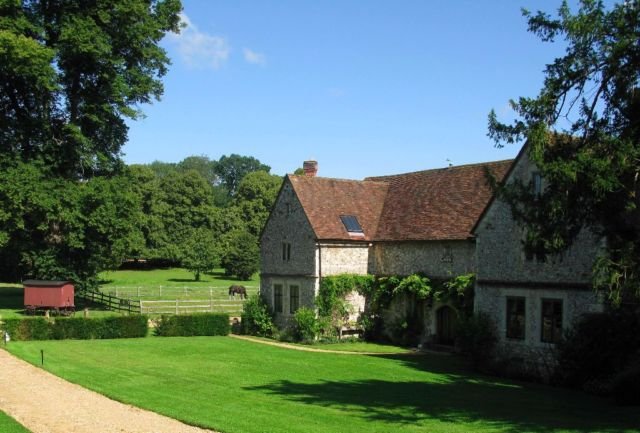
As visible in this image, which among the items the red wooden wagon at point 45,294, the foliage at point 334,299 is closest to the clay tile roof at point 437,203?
the foliage at point 334,299

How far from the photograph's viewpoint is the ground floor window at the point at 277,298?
1345 inches

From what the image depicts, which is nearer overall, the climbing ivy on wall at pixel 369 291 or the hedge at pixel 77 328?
the hedge at pixel 77 328

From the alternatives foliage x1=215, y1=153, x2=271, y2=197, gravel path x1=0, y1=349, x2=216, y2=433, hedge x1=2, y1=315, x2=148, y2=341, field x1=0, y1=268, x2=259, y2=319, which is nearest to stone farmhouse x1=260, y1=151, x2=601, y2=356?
hedge x1=2, y1=315, x2=148, y2=341

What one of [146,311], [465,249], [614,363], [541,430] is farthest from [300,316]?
[541,430]

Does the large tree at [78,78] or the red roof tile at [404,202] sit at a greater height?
the large tree at [78,78]

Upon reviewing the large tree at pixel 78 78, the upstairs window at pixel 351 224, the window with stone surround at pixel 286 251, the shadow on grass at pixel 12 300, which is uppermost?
the large tree at pixel 78 78

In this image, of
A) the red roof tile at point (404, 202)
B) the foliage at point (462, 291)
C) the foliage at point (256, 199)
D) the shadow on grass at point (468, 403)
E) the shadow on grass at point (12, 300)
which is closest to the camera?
the shadow on grass at point (468, 403)

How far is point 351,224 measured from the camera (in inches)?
1302

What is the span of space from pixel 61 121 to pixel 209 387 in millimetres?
25483

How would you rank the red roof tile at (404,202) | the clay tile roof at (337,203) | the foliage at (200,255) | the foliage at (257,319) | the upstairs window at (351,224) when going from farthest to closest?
the foliage at (200,255), the foliage at (257,319), the upstairs window at (351,224), the clay tile roof at (337,203), the red roof tile at (404,202)

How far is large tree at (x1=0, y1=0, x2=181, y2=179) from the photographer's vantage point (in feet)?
112

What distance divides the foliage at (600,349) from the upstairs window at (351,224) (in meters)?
13.7

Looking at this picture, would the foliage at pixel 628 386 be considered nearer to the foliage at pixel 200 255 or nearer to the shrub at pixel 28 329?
the shrub at pixel 28 329

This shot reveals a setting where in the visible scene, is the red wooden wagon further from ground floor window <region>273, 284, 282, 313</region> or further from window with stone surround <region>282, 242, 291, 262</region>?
window with stone surround <region>282, 242, 291, 262</region>
